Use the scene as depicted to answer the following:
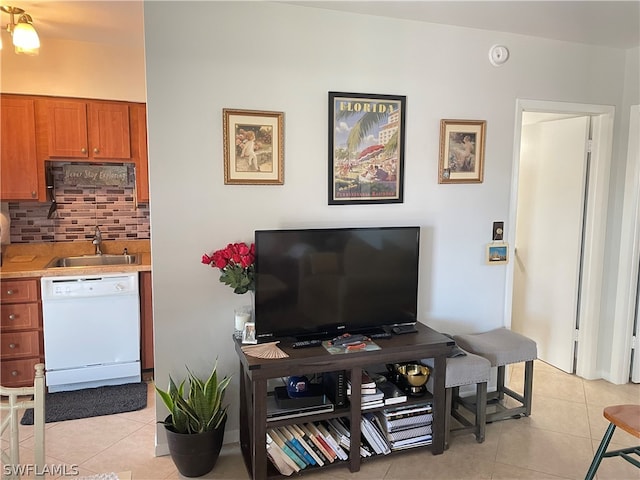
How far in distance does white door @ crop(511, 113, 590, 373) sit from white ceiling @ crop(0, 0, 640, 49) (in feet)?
2.38

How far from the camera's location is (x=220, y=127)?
2.62 meters

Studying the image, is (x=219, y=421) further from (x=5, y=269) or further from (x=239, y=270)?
(x=5, y=269)

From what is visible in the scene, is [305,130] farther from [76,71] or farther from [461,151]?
[76,71]

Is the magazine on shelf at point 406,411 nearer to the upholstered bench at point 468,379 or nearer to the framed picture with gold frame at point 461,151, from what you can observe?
the upholstered bench at point 468,379

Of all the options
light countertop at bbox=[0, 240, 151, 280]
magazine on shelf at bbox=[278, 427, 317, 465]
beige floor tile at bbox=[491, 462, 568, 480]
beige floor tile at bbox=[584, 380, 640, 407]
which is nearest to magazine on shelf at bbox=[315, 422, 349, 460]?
magazine on shelf at bbox=[278, 427, 317, 465]

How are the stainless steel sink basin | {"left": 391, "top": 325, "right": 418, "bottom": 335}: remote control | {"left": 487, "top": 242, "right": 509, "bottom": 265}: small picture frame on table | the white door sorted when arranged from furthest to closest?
the stainless steel sink basin
the white door
{"left": 487, "top": 242, "right": 509, "bottom": 265}: small picture frame on table
{"left": 391, "top": 325, "right": 418, "bottom": 335}: remote control

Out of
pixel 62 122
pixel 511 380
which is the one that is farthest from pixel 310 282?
pixel 62 122

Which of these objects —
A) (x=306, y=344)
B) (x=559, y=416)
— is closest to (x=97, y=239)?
(x=306, y=344)

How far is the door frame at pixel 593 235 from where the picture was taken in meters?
3.40

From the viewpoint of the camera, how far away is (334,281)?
8.76ft

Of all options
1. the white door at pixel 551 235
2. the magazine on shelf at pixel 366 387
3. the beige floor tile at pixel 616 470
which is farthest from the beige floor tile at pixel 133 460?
the white door at pixel 551 235

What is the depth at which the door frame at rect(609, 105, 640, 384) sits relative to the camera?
3.49 meters

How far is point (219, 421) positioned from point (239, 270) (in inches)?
31.0

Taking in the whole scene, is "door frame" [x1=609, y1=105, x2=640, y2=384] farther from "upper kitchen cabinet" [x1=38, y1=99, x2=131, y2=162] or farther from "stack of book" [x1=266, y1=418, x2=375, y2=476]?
"upper kitchen cabinet" [x1=38, y1=99, x2=131, y2=162]
